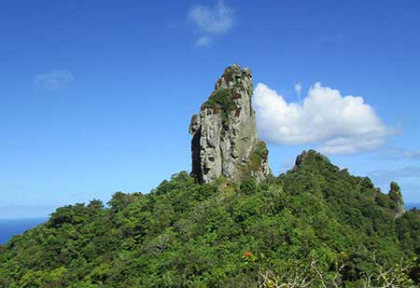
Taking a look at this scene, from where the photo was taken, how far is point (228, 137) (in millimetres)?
53375

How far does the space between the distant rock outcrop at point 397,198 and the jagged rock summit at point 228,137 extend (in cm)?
2187

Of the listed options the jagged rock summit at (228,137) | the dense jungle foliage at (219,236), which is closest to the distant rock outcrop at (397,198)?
the dense jungle foliage at (219,236)

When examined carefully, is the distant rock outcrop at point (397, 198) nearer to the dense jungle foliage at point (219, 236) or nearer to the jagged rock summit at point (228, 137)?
the dense jungle foliage at point (219, 236)

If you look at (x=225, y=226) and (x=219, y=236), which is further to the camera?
(x=225, y=226)

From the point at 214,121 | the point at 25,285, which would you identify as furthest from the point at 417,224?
the point at 25,285

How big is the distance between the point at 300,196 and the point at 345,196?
1915 cm

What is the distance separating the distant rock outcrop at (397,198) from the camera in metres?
65.9

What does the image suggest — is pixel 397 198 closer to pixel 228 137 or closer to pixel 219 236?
pixel 228 137

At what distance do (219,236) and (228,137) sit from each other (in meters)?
15.1

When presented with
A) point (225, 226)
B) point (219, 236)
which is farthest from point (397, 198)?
point (219, 236)

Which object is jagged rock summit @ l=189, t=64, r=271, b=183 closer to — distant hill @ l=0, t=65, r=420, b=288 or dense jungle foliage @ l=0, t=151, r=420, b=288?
distant hill @ l=0, t=65, r=420, b=288

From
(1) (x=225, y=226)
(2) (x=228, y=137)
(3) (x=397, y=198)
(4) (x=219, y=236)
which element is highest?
(2) (x=228, y=137)

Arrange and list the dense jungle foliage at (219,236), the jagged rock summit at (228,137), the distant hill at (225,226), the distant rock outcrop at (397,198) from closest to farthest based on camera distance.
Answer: the dense jungle foliage at (219,236) → the distant hill at (225,226) → the jagged rock summit at (228,137) → the distant rock outcrop at (397,198)

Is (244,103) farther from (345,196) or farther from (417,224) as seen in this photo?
(417,224)
